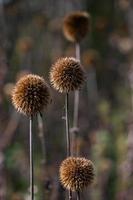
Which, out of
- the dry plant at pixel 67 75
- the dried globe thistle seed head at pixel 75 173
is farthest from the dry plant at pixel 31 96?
the dried globe thistle seed head at pixel 75 173

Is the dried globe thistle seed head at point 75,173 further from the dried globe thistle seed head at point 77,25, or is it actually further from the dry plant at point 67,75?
the dried globe thistle seed head at point 77,25

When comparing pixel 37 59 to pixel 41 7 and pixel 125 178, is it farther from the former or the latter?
pixel 125 178

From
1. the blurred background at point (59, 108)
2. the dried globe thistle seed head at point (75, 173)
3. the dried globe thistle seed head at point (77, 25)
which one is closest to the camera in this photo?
the dried globe thistle seed head at point (75, 173)

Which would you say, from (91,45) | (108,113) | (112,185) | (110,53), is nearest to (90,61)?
(108,113)

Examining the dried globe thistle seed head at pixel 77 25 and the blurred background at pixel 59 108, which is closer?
the dried globe thistle seed head at pixel 77 25

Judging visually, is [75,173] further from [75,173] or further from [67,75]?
[67,75]

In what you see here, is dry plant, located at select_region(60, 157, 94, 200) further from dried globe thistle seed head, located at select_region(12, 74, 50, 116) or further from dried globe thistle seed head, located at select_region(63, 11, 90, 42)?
dried globe thistle seed head, located at select_region(63, 11, 90, 42)

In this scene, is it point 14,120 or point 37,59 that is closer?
point 14,120
